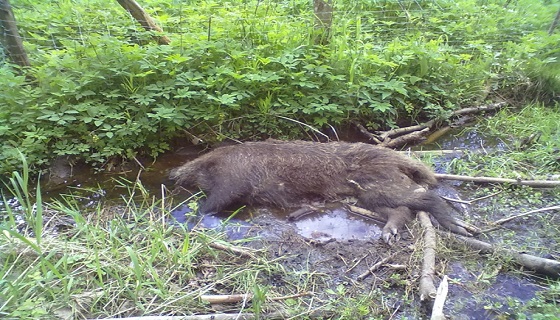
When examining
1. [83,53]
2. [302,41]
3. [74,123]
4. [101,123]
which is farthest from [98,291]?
[302,41]

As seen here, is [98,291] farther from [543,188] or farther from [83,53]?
[543,188]

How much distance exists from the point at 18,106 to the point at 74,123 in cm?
56

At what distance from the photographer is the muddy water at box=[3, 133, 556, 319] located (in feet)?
9.24

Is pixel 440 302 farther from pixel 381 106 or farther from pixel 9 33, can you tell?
pixel 9 33

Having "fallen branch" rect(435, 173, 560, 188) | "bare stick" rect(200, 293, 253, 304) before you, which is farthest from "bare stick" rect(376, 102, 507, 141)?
"bare stick" rect(200, 293, 253, 304)

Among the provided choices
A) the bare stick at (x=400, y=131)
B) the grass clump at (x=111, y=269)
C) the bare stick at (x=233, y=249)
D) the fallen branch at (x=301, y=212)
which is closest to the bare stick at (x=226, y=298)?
the grass clump at (x=111, y=269)

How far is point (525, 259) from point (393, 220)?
3.27ft

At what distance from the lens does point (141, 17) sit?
17.3 ft

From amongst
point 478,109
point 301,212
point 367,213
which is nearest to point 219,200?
point 301,212

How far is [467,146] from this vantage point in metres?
5.01

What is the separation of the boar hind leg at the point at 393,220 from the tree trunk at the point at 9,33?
4.22 meters

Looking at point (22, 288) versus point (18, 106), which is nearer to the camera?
point (22, 288)

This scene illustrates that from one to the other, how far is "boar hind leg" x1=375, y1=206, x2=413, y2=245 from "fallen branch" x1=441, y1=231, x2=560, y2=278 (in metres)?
0.43

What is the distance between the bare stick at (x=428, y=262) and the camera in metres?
2.74
